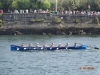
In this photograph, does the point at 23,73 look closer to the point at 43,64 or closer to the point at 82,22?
the point at 43,64

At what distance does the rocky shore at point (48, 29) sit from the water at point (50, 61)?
12260 millimetres

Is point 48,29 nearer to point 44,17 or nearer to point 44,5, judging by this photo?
point 44,17

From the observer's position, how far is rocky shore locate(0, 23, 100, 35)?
406 ft

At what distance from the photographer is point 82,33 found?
407ft

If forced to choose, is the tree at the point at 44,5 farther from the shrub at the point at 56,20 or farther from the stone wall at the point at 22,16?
the shrub at the point at 56,20

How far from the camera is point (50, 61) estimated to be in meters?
87.5

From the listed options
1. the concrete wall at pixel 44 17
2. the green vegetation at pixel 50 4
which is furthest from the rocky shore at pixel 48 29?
the green vegetation at pixel 50 4

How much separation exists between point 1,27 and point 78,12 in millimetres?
16202

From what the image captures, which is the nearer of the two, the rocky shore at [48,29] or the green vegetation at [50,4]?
the rocky shore at [48,29]

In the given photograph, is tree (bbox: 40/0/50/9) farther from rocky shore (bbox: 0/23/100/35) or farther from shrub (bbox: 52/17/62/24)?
rocky shore (bbox: 0/23/100/35)

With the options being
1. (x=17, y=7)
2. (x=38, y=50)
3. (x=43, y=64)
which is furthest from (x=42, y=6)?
(x=43, y=64)

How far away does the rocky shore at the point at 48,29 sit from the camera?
12382 cm

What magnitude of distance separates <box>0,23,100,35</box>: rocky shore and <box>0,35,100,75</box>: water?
12260mm

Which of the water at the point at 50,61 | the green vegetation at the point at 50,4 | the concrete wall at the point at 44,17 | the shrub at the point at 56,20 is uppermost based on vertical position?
the green vegetation at the point at 50,4
